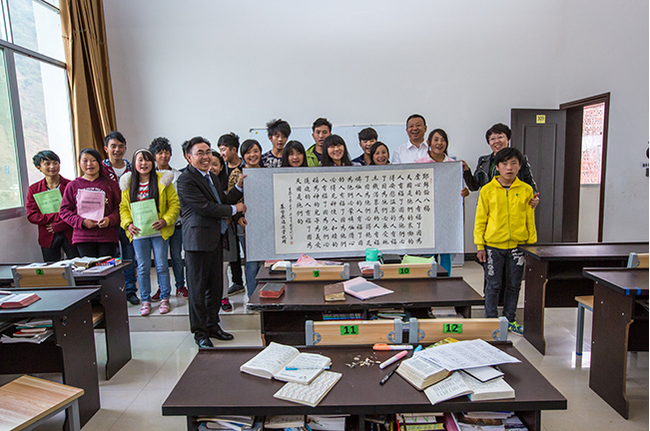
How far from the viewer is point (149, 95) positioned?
459 cm

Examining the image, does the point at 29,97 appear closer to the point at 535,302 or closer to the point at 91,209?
the point at 91,209

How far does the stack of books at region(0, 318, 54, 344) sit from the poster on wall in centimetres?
142

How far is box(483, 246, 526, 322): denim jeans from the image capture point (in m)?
2.75

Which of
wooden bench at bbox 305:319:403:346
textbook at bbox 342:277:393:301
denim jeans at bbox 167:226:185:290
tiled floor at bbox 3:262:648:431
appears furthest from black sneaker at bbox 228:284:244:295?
wooden bench at bbox 305:319:403:346

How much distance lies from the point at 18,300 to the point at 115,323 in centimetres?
79

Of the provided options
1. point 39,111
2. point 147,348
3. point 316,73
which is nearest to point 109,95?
point 39,111

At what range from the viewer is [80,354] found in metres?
1.96

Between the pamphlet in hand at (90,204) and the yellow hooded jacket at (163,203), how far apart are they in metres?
0.17

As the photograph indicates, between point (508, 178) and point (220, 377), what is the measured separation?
7.58ft

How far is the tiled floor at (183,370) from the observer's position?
191cm

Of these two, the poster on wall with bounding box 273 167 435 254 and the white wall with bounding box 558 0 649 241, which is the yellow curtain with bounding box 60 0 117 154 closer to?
the poster on wall with bounding box 273 167 435 254

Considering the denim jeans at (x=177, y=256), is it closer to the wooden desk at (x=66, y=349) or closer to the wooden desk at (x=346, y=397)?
the wooden desk at (x=66, y=349)

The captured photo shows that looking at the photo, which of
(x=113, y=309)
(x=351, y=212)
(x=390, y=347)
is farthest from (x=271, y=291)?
(x=113, y=309)

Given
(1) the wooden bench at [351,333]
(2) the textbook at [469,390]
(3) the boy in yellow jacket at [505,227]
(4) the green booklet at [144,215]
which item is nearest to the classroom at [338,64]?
(4) the green booklet at [144,215]
